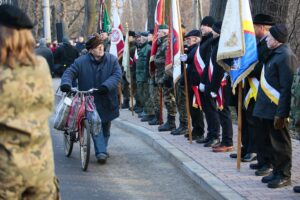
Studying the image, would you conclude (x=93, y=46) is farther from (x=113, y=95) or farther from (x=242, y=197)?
(x=242, y=197)

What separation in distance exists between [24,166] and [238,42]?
15.8 ft

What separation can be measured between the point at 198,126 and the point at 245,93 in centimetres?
285

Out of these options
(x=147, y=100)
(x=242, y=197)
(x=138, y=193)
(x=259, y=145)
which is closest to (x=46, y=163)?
(x=242, y=197)

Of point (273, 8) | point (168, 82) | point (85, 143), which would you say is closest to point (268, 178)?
point (85, 143)

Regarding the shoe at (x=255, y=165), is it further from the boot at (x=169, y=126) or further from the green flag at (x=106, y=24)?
the green flag at (x=106, y=24)

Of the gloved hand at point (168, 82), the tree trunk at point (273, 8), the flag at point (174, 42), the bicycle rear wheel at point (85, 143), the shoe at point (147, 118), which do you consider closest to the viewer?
the bicycle rear wheel at point (85, 143)

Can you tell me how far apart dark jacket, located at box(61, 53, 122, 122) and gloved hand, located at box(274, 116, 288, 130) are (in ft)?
10.4

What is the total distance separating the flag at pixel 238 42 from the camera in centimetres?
795

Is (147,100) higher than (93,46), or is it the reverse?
(93,46)

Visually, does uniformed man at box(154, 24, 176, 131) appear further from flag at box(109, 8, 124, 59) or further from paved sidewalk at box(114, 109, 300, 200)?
flag at box(109, 8, 124, 59)

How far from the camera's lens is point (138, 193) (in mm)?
7793

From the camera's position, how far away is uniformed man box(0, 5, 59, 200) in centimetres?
365

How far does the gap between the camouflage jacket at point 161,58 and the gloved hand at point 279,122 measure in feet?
17.4

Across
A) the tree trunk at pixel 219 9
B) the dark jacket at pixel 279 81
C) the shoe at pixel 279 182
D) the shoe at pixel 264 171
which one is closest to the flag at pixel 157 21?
the tree trunk at pixel 219 9
